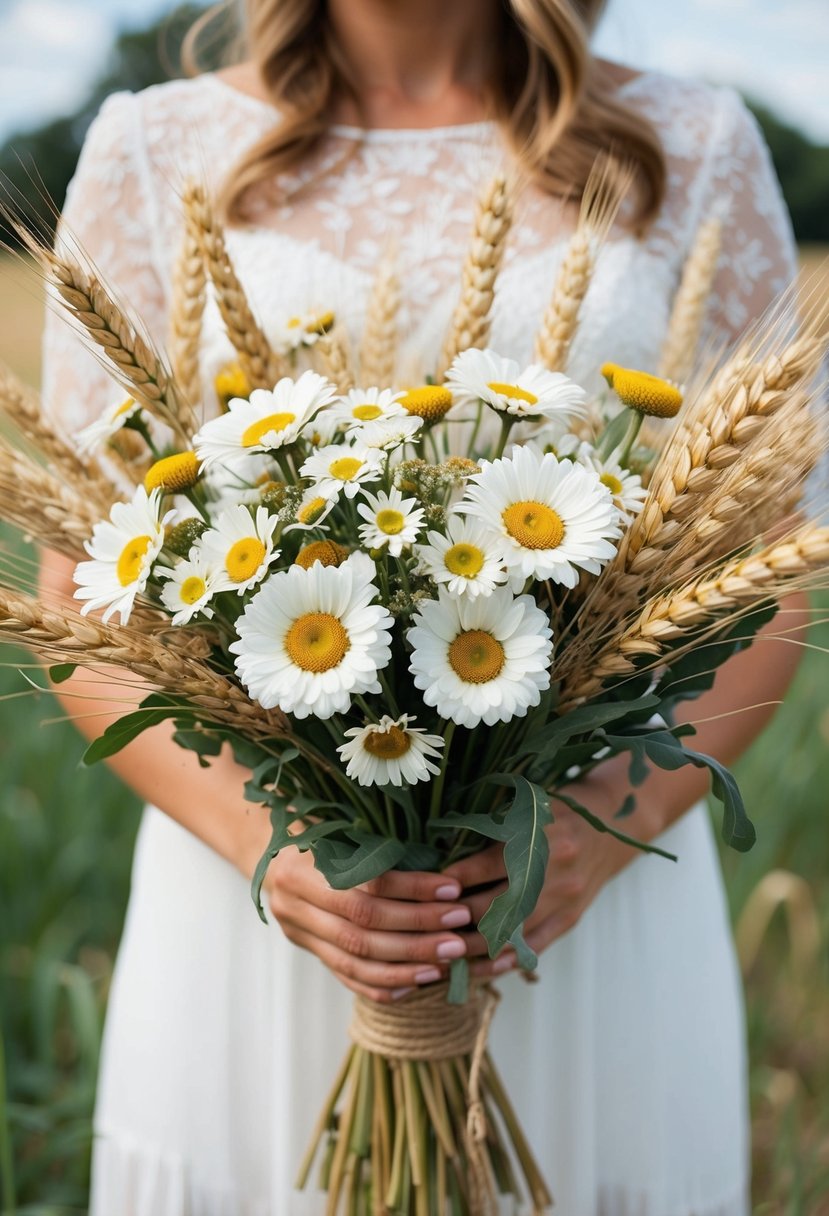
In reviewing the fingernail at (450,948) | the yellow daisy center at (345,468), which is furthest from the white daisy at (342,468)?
the fingernail at (450,948)

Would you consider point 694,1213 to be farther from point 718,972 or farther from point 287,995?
point 287,995

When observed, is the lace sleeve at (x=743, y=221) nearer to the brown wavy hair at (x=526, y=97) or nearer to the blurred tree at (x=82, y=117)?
the brown wavy hair at (x=526, y=97)

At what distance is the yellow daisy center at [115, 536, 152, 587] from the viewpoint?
0.59m

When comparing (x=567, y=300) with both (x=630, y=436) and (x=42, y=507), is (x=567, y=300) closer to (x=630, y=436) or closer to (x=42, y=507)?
(x=630, y=436)

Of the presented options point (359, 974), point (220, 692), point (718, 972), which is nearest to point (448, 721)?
point (220, 692)

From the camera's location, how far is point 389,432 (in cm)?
57

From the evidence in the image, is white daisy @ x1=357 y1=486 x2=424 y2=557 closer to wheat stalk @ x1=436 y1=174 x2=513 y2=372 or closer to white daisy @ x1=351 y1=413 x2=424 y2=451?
white daisy @ x1=351 y1=413 x2=424 y2=451

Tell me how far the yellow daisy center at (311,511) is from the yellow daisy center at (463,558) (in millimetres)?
74

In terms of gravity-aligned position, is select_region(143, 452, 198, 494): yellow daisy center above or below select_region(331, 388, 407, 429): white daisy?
below

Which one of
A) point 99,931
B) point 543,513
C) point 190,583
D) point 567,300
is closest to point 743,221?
point 567,300

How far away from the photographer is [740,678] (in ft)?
3.34

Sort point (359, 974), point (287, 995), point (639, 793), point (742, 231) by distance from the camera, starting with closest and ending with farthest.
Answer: point (359, 974) → point (639, 793) → point (287, 995) → point (742, 231)

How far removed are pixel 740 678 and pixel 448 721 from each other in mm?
492

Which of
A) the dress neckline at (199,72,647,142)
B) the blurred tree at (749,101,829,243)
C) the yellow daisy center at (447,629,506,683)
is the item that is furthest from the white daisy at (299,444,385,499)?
the blurred tree at (749,101,829,243)
